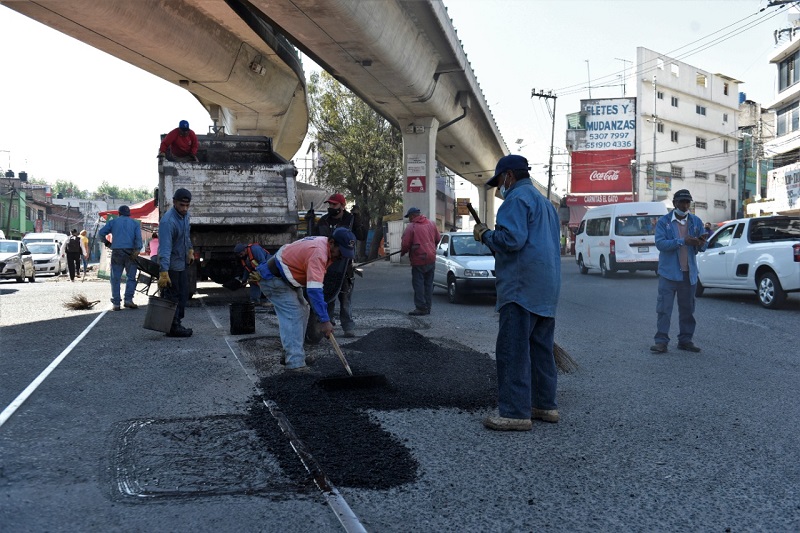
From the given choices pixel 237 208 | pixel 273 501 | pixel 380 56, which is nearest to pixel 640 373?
pixel 273 501

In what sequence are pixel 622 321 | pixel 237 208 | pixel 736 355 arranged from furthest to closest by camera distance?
pixel 237 208
pixel 622 321
pixel 736 355

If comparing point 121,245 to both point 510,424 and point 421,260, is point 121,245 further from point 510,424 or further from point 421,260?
point 510,424

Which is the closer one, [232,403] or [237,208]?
[232,403]

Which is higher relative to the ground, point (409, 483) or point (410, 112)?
point (410, 112)

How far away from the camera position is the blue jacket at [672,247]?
8.62 metres

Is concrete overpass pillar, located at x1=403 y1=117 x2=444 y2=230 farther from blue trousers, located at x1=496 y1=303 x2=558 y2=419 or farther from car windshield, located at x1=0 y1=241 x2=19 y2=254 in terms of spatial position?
blue trousers, located at x1=496 y1=303 x2=558 y2=419

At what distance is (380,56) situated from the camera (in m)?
18.6

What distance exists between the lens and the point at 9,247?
2444cm

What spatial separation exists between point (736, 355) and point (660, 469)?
483 centimetres

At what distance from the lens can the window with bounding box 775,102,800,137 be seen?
138ft

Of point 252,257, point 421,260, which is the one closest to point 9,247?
point 421,260

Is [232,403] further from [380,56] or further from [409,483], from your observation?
[380,56]

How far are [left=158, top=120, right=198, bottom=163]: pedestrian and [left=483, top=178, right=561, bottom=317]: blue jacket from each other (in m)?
10.2

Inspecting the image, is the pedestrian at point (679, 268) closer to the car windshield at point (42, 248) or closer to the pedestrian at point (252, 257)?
the pedestrian at point (252, 257)
